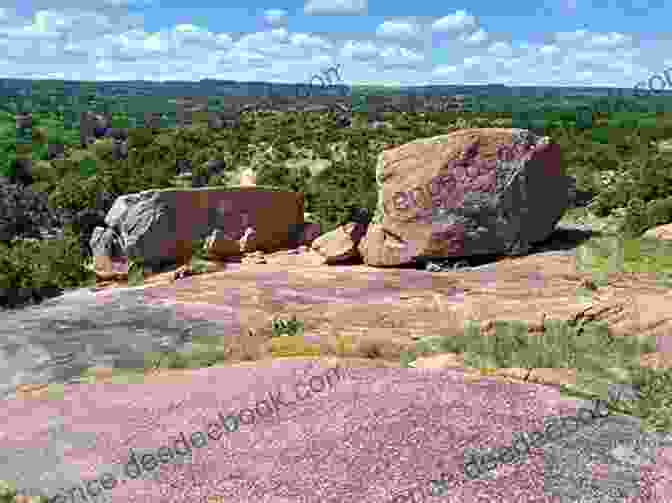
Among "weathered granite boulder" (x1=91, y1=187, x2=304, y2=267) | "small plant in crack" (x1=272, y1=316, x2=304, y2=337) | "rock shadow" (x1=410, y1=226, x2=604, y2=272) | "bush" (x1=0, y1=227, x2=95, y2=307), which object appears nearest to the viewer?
"small plant in crack" (x1=272, y1=316, x2=304, y2=337)

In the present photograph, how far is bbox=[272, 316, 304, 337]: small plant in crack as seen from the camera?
10172 millimetres

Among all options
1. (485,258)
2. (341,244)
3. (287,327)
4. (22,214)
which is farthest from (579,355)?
(22,214)

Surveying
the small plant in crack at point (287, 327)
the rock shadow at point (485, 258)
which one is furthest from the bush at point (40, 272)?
the rock shadow at point (485, 258)

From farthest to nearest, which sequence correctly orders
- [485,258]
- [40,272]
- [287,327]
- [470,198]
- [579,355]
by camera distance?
[40,272] < [485,258] < [470,198] < [287,327] < [579,355]

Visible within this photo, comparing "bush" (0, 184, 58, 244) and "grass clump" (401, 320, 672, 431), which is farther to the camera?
"bush" (0, 184, 58, 244)

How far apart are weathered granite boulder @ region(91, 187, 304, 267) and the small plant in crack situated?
9.52m

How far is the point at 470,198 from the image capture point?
52.3 ft

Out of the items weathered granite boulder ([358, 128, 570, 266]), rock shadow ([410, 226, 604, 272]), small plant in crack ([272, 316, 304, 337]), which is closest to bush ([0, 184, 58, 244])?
weathered granite boulder ([358, 128, 570, 266])

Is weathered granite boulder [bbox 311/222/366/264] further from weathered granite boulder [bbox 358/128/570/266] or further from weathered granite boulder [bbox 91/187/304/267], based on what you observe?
weathered granite boulder [bbox 91/187/304/267]

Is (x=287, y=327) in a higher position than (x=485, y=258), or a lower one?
higher

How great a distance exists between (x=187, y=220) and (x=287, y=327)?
10.2m

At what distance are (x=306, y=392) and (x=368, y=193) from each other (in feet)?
80.5

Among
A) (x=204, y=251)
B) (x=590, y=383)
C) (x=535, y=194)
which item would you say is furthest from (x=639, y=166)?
(x=590, y=383)

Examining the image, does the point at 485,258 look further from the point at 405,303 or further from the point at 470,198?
the point at 405,303
